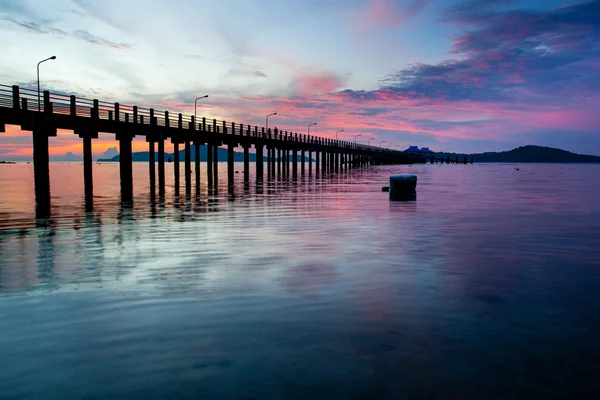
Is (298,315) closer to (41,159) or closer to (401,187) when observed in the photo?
(401,187)

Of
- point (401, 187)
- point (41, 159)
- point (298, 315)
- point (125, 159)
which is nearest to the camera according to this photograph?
point (298, 315)

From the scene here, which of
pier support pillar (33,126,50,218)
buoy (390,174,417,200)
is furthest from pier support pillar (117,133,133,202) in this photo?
buoy (390,174,417,200)

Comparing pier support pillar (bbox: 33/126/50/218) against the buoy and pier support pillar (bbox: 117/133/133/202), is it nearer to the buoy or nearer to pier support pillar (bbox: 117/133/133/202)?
pier support pillar (bbox: 117/133/133/202)

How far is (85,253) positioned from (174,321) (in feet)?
19.3

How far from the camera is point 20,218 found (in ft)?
61.1

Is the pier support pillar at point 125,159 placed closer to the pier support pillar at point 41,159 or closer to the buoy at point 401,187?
the pier support pillar at point 41,159

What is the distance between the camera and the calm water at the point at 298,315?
4.52 meters

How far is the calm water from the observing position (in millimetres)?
4523

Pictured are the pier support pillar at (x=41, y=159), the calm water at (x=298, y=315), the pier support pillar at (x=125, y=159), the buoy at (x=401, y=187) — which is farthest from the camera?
the pier support pillar at (x=125, y=159)

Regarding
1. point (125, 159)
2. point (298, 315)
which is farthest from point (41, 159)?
point (298, 315)

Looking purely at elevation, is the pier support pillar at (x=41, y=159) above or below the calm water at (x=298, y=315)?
above

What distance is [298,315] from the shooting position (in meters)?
6.46

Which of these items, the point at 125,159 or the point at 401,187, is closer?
the point at 401,187

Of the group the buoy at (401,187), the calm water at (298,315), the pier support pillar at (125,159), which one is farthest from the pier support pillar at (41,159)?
the buoy at (401,187)
